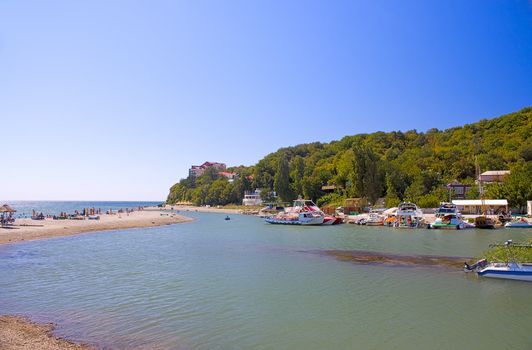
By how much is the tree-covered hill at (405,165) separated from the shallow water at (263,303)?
196ft

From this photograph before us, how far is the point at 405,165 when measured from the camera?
102 metres

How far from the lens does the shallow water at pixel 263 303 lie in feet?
43.0

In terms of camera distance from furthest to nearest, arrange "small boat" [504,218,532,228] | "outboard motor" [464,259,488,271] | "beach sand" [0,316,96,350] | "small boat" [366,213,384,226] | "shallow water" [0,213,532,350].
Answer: "small boat" [366,213,384,226], "small boat" [504,218,532,228], "outboard motor" [464,259,488,271], "shallow water" [0,213,532,350], "beach sand" [0,316,96,350]

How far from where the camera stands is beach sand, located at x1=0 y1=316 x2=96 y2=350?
11820 millimetres

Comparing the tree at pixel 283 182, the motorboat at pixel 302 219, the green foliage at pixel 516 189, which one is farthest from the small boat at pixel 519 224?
the tree at pixel 283 182

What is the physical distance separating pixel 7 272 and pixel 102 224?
39614 mm

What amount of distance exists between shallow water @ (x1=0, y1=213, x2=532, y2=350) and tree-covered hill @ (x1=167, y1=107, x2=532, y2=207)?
2352 inches

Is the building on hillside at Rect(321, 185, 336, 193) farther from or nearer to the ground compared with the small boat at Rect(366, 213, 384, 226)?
farther from the ground

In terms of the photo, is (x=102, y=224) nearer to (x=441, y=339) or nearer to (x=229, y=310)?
(x=229, y=310)

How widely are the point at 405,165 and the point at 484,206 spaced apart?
32370 millimetres

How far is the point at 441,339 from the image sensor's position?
13008 millimetres

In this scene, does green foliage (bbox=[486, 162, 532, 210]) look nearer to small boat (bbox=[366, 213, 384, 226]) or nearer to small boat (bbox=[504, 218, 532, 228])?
small boat (bbox=[504, 218, 532, 228])

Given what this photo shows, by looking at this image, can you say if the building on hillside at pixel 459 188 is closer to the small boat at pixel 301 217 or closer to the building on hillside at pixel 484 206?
the building on hillside at pixel 484 206

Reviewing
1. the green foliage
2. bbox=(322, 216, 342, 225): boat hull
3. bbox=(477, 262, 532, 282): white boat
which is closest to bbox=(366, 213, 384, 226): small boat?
bbox=(322, 216, 342, 225): boat hull
